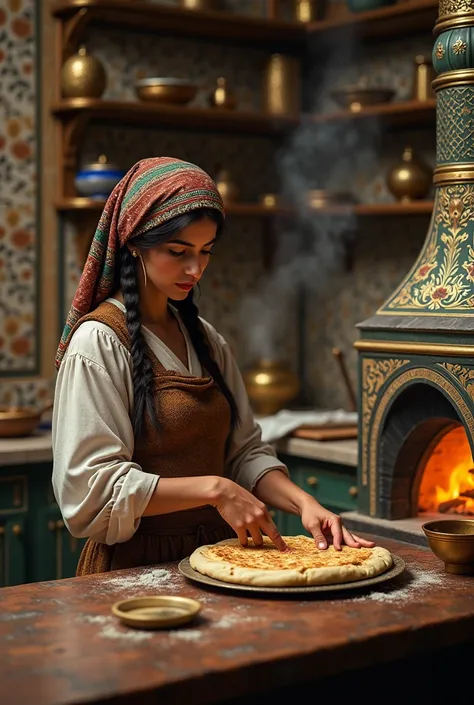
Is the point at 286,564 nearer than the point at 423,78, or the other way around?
the point at 286,564

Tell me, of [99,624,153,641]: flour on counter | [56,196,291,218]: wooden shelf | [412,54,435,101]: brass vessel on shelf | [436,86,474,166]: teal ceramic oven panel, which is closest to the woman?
[99,624,153,641]: flour on counter

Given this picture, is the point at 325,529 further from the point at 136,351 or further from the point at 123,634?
the point at 123,634

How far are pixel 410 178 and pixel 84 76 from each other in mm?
1475

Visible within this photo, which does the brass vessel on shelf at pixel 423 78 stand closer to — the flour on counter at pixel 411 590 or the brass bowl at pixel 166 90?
the brass bowl at pixel 166 90

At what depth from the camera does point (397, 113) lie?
476 centimetres

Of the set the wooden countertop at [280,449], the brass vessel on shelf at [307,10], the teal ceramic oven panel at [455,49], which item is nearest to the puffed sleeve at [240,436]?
the teal ceramic oven panel at [455,49]

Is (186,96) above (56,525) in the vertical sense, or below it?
above

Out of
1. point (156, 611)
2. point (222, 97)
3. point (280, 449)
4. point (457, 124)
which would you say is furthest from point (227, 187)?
point (156, 611)

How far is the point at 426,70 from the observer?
4703mm

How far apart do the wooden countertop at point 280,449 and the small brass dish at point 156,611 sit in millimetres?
2044

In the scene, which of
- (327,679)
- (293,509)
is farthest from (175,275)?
(327,679)

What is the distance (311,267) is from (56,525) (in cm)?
202

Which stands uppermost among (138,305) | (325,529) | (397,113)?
(397,113)

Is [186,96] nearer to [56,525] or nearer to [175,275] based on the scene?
[56,525]
